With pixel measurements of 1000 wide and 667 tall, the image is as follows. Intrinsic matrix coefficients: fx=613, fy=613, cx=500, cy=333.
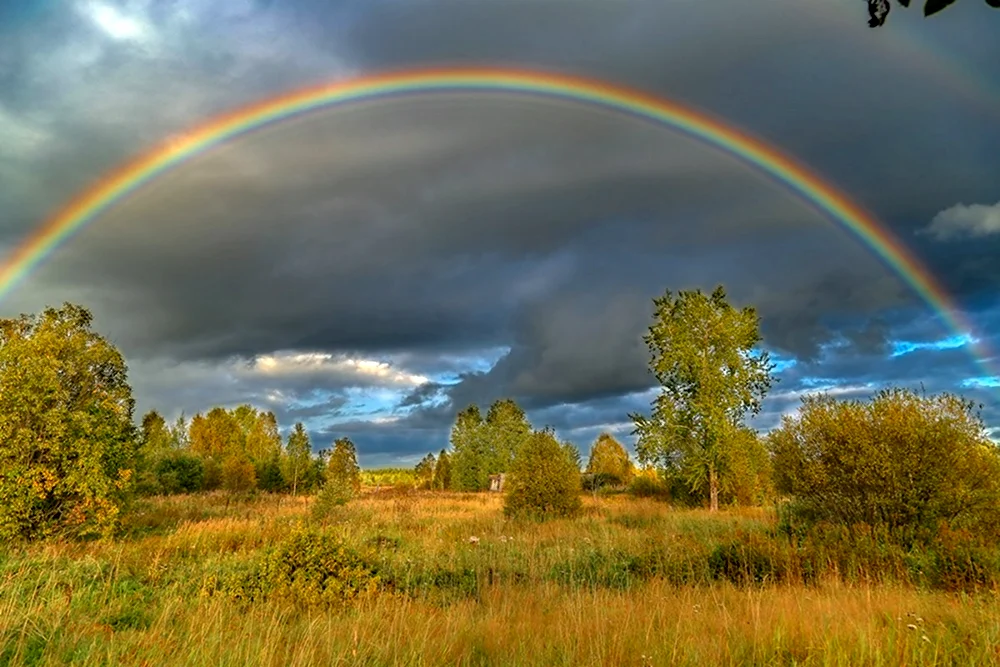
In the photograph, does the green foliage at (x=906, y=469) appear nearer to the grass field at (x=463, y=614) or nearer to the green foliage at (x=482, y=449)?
the grass field at (x=463, y=614)

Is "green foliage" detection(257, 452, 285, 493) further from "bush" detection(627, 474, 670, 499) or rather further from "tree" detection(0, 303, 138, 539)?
"tree" detection(0, 303, 138, 539)

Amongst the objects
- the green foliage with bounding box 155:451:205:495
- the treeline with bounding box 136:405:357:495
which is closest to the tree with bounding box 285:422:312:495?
the treeline with bounding box 136:405:357:495

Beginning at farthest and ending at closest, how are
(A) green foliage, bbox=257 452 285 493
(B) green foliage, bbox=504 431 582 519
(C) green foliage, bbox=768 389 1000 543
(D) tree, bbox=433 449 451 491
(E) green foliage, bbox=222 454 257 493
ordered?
(D) tree, bbox=433 449 451 491, (A) green foliage, bbox=257 452 285 493, (E) green foliage, bbox=222 454 257 493, (B) green foliage, bbox=504 431 582 519, (C) green foliage, bbox=768 389 1000 543

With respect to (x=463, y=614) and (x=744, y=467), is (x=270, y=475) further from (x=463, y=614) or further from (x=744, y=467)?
(x=463, y=614)

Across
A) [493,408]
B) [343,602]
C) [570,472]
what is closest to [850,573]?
[343,602]

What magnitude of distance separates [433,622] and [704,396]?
87.5ft

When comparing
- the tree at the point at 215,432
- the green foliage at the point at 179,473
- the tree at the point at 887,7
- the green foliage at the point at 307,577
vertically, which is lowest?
the green foliage at the point at 307,577

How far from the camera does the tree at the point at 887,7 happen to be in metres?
1.51

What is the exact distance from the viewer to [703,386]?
30734 mm

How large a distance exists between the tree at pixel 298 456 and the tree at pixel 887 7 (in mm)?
55198

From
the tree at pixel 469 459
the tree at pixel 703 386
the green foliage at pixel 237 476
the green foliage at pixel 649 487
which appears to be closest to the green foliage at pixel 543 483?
the tree at pixel 703 386

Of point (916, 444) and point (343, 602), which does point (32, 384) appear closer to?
point (343, 602)

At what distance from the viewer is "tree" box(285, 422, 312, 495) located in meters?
54.6

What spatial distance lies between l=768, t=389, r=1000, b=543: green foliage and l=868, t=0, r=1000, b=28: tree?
42.4 feet
